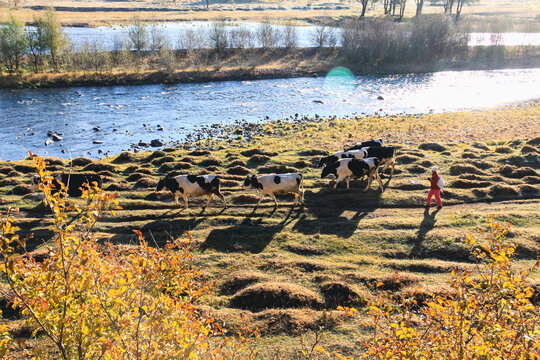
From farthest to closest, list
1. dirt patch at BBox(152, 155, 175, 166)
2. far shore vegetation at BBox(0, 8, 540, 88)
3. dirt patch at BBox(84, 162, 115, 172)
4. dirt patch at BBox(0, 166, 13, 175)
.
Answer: far shore vegetation at BBox(0, 8, 540, 88) → dirt patch at BBox(152, 155, 175, 166) → dirt patch at BBox(84, 162, 115, 172) → dirt patch at BBox(0, 166, 13, 175)

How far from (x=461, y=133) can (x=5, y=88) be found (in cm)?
6713

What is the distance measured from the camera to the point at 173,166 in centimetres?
2986

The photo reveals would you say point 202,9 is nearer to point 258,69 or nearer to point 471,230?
point 258,69

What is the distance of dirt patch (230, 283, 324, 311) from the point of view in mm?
14055

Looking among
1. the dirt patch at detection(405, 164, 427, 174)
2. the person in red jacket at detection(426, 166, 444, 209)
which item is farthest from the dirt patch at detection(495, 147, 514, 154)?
the person in red jacket at detection(426, 166, 444, 209)

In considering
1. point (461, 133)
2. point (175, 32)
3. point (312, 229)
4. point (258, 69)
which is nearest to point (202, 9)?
point (175, 32)

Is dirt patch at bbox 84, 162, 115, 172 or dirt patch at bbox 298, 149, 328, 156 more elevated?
dirt patch at bbox 298, 149, 328, 156

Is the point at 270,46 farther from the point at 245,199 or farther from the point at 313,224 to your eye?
the point at 313,224

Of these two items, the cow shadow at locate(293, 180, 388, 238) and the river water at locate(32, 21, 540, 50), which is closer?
the cow shadow at locate(293, 180, 388, 238)

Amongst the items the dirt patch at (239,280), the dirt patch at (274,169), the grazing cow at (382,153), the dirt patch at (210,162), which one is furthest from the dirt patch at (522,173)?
the dirt patch at (210,162)

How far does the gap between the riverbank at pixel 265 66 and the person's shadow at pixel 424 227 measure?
60.1 m

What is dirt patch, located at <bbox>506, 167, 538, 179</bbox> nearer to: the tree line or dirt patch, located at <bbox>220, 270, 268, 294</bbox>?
dirt patch, located at <bbox>220, 270, 268, 294</bbox>

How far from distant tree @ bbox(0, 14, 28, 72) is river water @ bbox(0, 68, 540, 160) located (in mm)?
7813

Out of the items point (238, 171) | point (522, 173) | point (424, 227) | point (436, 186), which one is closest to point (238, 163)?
point (238, 171)
